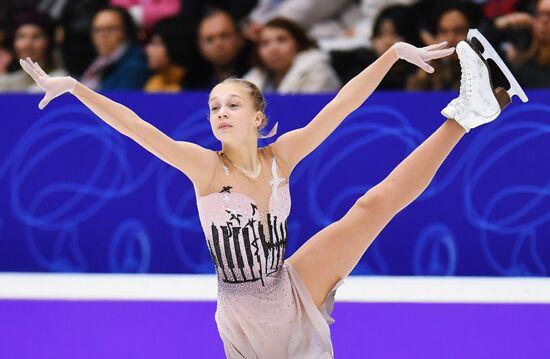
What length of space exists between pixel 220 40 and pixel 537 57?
6.12ft

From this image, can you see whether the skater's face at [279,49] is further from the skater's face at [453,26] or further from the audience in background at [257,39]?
the skater's face at [453,26]

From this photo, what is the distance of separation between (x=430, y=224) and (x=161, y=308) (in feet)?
5.13

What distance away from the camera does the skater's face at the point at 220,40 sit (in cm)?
592

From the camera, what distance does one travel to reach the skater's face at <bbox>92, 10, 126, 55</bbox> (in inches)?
245

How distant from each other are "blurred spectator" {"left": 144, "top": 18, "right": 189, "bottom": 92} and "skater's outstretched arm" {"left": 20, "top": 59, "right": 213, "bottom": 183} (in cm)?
285

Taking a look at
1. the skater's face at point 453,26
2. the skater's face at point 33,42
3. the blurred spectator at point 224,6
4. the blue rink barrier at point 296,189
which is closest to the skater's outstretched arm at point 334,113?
the blue rink barrier at point 296,189

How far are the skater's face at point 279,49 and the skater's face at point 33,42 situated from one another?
162 centimetres

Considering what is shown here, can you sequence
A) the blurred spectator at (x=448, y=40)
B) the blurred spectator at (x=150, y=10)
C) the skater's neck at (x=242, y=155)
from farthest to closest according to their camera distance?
the blurred spectator at (x=150, y=10) < the blurred spectator at (x=448, y=40) < the skater's neck at (x=242, y=155)

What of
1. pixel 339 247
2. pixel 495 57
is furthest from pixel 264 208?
pixel 495 57

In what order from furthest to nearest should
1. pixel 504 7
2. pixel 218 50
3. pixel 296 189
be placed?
pixel 218 50
pixel 504 7
pixel 296 189

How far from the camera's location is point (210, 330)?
12.4 feet

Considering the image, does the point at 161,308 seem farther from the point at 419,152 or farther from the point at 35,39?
the point at 35,39

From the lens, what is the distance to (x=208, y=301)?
414 centimetres

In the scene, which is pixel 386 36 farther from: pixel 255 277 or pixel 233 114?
pixel 255 277
